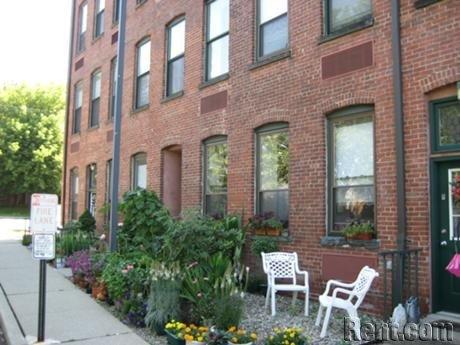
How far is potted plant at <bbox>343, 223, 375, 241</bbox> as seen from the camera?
7.62m

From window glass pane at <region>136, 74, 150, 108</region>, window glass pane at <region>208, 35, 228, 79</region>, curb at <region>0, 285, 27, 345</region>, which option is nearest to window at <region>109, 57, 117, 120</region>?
window glass pane at <region>136, 74, 150, 108</region>

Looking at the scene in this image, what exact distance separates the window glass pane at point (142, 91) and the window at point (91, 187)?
3969mm

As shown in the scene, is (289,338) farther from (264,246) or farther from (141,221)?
(141,221)

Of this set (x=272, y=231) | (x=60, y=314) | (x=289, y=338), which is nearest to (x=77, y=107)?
(x=272, y=231)

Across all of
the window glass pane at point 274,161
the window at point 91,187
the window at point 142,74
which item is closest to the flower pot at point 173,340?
the window glass pane at point 274,161

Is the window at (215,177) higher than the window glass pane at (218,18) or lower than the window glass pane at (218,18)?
lower

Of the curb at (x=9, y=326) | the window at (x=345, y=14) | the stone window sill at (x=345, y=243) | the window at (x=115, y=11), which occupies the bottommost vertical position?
the curb at (x=9, y=326)

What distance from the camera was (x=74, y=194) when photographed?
A: 64.6 ft

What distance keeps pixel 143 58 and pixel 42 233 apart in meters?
9.64

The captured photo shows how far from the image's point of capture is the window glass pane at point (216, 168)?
436 inches

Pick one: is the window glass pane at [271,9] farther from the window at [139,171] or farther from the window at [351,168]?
the window at [139,171]

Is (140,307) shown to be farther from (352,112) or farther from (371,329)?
(352,112)

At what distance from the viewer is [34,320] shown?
7020mm

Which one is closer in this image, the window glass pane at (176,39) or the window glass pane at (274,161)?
the window glass pane at (274,161)
